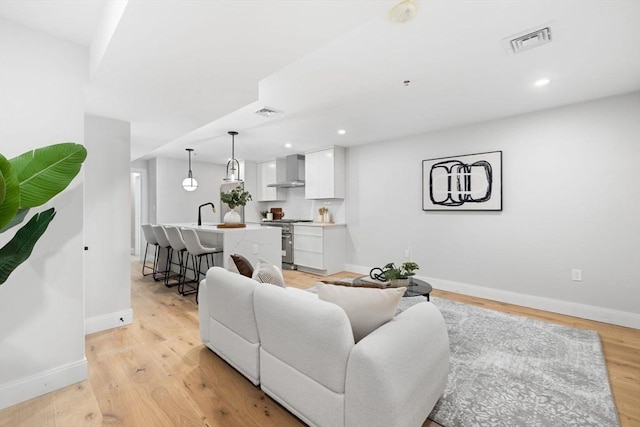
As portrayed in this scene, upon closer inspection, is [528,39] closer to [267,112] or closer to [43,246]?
[267,112]

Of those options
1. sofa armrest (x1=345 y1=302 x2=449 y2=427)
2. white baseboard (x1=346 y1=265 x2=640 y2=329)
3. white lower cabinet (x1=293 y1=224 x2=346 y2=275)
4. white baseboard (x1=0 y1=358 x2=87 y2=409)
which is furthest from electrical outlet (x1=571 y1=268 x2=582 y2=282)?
white baseboard (x1=0 y1=358 x2=87 y2=409)

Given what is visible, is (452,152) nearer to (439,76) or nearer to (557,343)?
(439,76)

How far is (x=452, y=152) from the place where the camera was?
13.5 feet

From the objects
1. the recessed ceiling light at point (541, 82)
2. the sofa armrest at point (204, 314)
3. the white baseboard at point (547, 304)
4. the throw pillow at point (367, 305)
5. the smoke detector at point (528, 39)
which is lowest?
the white baseboard at point (547, 304)

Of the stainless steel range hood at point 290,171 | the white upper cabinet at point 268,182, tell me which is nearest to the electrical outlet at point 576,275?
the stainless steel range hood at point 290,171

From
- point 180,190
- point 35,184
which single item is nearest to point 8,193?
point 35,184

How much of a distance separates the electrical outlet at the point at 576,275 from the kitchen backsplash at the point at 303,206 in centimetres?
345

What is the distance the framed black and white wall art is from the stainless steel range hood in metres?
2.62

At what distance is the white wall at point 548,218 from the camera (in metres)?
2.96

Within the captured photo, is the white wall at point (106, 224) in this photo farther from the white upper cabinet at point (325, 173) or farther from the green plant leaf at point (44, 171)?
the white upper cabinet at point (325, 173)

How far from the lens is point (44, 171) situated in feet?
4.39

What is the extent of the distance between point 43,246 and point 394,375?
2.25m

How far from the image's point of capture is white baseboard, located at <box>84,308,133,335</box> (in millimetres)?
2707

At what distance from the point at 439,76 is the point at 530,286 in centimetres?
285
